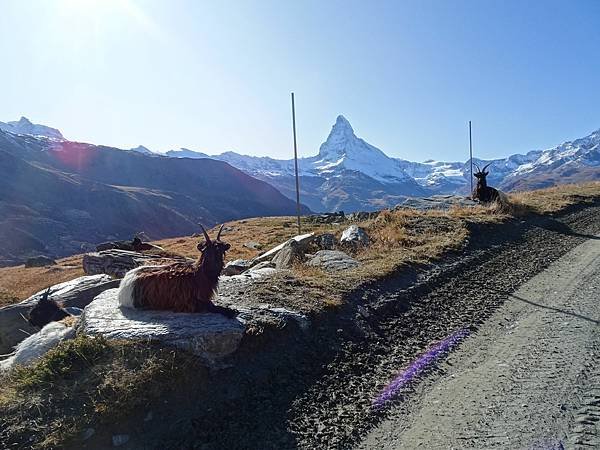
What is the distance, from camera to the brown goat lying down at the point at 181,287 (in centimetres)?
753

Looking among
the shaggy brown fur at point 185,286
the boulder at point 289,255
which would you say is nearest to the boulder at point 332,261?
the boulder at point 289,255

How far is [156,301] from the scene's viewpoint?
25.0ft

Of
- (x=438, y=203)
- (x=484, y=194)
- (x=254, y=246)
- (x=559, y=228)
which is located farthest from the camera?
(x=438, y=203)

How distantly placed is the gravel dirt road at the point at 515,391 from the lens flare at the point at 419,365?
7.5 inches

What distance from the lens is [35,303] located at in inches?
517

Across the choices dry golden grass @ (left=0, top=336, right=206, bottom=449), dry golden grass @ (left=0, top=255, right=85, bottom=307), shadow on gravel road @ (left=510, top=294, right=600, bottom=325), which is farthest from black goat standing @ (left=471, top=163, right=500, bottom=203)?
dry golden grass @ (left=0, top=255, right=85, bottom=307)

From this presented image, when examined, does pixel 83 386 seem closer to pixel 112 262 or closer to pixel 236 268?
pixel 236 268

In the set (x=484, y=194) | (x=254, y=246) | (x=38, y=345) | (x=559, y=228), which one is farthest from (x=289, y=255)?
(x=484, y=194)

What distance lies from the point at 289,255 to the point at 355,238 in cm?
274

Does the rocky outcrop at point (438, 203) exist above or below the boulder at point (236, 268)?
above

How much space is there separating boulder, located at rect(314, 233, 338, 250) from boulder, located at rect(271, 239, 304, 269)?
108 centimetres

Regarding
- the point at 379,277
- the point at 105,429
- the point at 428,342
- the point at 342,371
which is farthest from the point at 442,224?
the point at 105,429

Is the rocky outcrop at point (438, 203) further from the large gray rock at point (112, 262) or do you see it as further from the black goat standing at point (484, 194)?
the large gray rock at point (112, 262)

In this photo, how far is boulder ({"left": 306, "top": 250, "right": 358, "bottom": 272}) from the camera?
11844 millimetres
